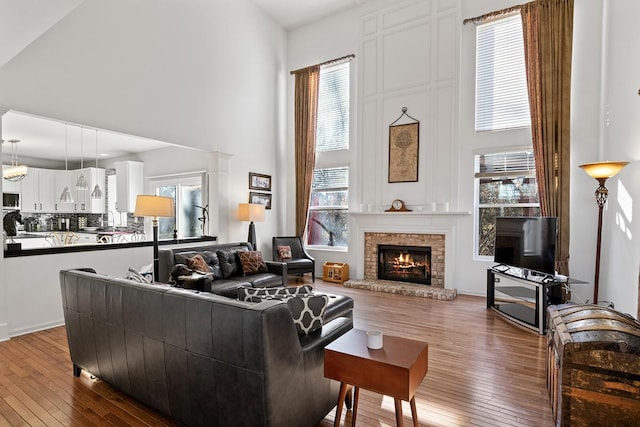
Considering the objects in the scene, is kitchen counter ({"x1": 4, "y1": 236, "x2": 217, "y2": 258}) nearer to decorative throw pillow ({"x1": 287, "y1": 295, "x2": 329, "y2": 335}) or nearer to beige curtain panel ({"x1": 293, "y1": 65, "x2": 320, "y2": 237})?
beige curtain panel ({"x1": 293, "y1": 65, "x2": 320, "y2": 237})

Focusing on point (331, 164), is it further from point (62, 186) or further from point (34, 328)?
point (62, 186)

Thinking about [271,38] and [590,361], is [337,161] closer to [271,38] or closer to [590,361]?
[271,38]

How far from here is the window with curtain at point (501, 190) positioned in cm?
519

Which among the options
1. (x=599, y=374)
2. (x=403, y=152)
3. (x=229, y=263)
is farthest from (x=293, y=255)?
(x=599, y=374)

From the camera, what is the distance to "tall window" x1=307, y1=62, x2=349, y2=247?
693cm

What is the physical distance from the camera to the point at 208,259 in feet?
15.5

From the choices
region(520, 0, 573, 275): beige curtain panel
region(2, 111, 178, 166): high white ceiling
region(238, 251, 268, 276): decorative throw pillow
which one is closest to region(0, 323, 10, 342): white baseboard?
region(238, 251, 268, 276): decorative throw pillow

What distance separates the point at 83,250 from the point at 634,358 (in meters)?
5.34

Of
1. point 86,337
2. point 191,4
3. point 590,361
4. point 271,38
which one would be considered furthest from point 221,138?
point 590,361

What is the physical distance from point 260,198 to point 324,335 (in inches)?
206

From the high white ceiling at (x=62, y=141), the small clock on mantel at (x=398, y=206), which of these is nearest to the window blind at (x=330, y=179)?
the small clock on mantel at (x=398, y=206)

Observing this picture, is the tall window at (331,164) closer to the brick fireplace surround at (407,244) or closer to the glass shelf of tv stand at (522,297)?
the brick fireplace surround at (407,244)

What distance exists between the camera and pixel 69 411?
225cm

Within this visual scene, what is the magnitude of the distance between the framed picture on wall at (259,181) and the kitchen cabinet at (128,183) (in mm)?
3708
